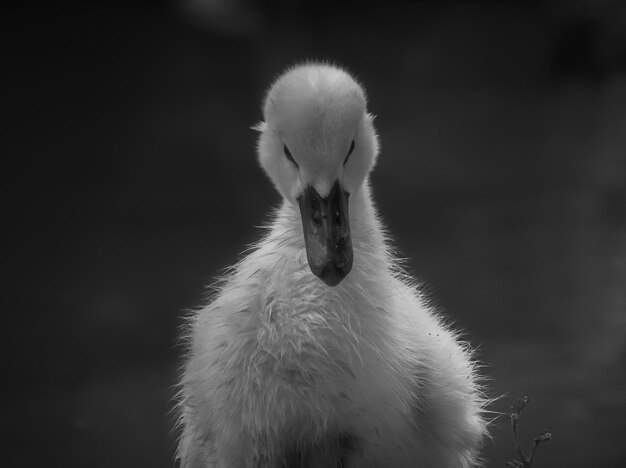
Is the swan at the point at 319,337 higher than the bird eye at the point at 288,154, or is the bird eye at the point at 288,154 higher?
the bird eye at the point at 288,154

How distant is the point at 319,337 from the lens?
2465mm

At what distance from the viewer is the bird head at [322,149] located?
2.35 metres

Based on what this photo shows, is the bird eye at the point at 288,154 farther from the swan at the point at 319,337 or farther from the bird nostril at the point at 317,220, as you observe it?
the bird nostril at the point at 317,220

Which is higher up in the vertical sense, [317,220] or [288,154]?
[288,154]

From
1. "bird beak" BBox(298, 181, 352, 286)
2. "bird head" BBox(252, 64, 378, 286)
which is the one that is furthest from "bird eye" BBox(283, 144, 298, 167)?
"bird beak" BBox(298, 181, 352, 286)

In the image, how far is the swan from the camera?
94.7 inches

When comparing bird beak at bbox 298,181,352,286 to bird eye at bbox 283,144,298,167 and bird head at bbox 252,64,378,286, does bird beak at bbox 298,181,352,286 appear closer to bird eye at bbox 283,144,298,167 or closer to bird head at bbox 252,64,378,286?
bird head at bbox 252,64,378,286

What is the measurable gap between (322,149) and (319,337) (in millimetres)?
496

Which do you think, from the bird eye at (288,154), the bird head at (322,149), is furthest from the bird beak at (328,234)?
the bird eye at (288,154)

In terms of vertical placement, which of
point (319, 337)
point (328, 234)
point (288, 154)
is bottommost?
point (319, 337)

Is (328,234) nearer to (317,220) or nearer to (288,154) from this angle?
(317,220)

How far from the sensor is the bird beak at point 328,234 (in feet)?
7.61

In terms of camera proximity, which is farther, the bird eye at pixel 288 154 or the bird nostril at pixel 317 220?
the bird eye at pixel 288 154

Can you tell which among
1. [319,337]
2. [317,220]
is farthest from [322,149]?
[319,337]
